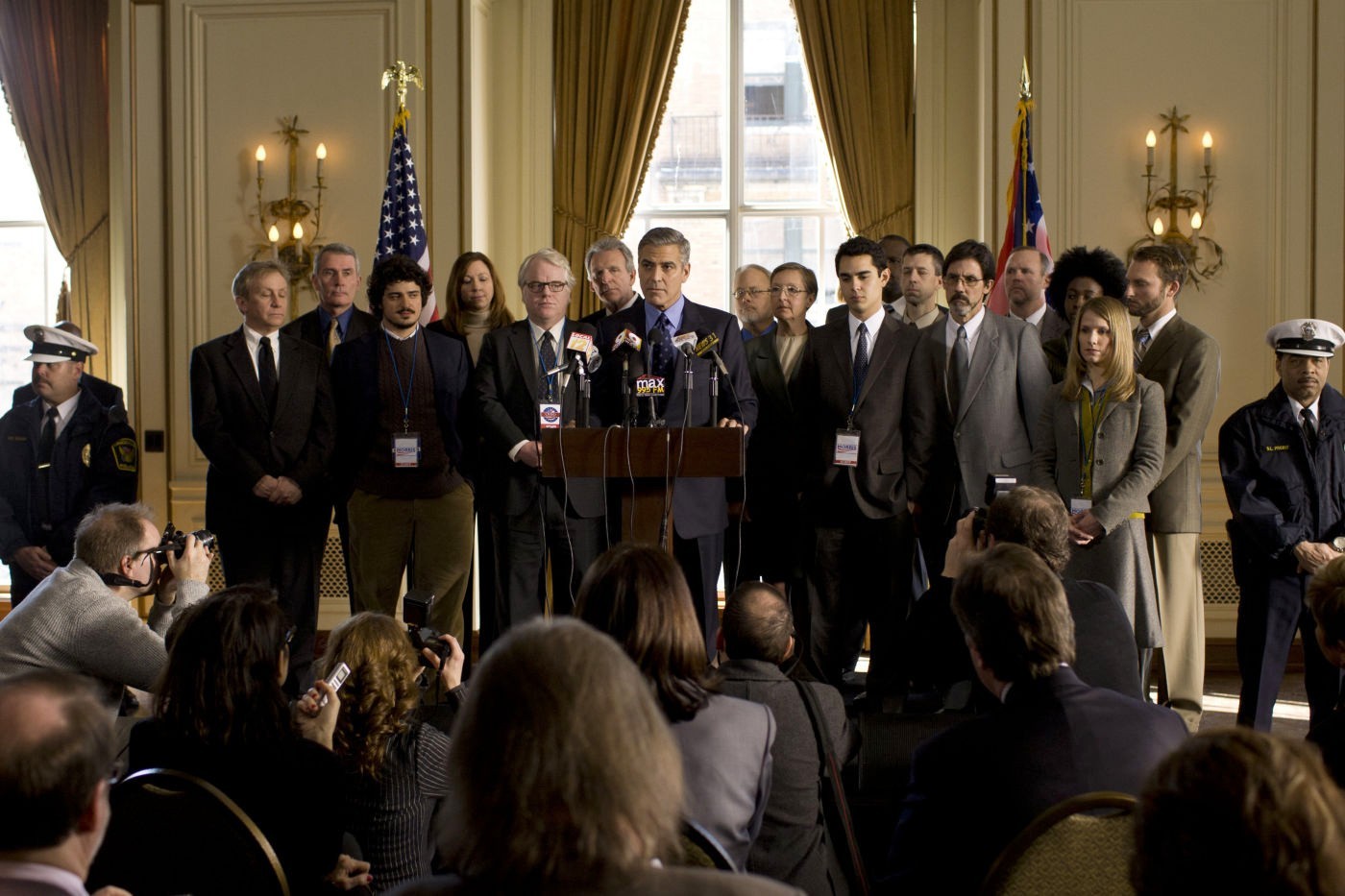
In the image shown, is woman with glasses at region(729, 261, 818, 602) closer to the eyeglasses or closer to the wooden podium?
the eyeglasses

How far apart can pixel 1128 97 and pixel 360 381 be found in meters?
4.02

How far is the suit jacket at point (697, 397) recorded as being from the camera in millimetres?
4383

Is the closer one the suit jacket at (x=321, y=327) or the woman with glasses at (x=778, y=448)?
the woman with glasses at (x=778, y=448)

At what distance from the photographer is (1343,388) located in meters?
6.15

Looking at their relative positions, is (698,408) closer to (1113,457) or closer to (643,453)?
(643,453)

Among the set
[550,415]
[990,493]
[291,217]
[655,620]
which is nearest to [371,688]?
[655,620]

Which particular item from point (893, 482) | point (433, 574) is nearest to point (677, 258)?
point (893, 482)

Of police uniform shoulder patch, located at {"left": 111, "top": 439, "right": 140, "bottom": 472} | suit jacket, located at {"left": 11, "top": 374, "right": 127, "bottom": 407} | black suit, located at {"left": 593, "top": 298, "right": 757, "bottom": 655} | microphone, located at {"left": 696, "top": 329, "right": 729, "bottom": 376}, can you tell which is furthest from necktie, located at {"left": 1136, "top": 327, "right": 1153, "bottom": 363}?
suit jacket, located at {"left": 11, "top": 374, "right": 127, "bottom": 407}

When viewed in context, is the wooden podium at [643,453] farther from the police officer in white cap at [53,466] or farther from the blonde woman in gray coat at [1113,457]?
the police officer in white cap at [53,466]

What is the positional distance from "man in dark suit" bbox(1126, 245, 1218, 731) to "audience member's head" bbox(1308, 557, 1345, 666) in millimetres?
1982

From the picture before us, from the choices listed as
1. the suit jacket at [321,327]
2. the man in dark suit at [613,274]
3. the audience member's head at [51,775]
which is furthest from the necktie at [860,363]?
the audience member's head at [51,775]

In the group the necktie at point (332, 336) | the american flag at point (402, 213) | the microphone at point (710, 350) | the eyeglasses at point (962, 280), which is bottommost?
the microphone at point (710, 350)

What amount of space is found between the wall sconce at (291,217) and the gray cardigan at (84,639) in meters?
3.98

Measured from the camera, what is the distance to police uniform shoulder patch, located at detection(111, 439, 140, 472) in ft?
17.0
